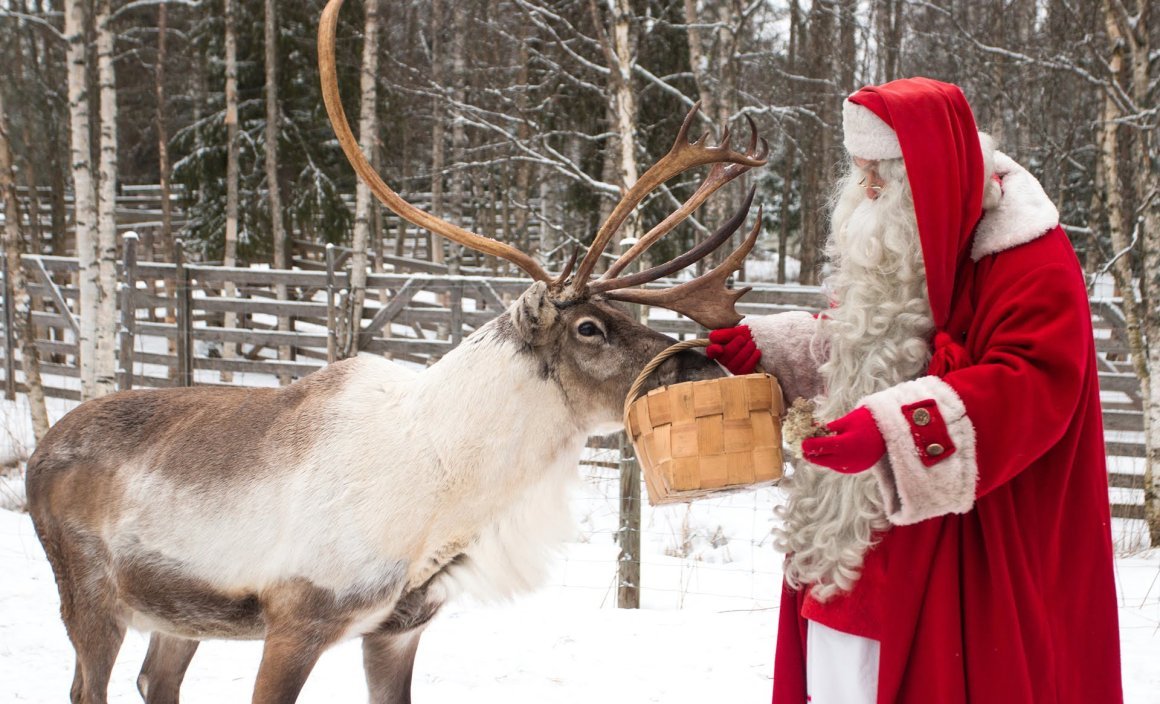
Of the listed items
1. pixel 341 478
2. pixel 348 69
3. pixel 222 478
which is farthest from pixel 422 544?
pixel 348 69

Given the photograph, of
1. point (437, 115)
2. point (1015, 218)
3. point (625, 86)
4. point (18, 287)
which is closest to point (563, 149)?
point (437, 115)

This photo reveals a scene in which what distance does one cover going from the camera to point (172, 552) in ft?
8.90

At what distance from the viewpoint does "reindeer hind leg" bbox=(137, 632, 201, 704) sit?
3227 millimetres

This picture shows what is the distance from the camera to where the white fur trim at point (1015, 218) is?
1852 mm

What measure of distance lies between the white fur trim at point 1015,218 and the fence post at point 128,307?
22.3 ft

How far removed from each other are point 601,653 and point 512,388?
1869 millimetres

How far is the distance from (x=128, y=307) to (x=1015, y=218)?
274 inches

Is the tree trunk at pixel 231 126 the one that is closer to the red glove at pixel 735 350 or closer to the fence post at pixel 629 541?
the fence post at pixel 629 541

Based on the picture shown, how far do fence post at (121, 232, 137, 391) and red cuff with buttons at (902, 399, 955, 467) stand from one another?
685 cm

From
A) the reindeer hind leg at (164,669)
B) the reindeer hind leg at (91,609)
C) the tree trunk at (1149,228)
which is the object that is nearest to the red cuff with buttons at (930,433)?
the reindeer hind leg at (91,609)

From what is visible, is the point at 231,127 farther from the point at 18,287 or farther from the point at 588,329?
the point at 588,329

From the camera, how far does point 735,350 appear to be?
2391 millimetres

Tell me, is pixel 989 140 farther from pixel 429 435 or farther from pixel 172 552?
pixel 172 552

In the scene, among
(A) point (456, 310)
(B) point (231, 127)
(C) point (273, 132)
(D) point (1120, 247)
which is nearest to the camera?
(D) point (1120, 247)
